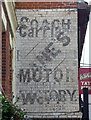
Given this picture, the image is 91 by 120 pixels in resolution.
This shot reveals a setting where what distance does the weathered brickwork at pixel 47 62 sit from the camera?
11336mm

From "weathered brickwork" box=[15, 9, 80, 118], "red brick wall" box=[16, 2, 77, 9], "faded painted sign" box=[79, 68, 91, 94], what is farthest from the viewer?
"red brick wall" box=[16, 2, 77, 9]

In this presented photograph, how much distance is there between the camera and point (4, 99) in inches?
247

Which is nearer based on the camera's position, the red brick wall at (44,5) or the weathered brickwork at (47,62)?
the weathered brickwork at (47,62)

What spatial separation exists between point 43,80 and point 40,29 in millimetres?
1857

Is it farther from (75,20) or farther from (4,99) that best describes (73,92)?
(4,99)

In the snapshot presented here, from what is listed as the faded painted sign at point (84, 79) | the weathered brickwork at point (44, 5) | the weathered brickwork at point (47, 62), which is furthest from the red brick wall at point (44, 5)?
the faded painted sign at point (84, 79)

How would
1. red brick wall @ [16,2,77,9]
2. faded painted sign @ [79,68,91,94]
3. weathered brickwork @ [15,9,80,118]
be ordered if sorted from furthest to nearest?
red brick wall @ [16,2,77,9]
faded painted sign @ [79,68,91,94]
weathered brickwork @ [15,9,80,118]

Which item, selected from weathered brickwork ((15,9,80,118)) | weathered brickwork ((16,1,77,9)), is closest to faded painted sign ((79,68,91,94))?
weathered brickwork ((15,9,80,118))

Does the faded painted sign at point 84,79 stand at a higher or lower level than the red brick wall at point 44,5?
lower

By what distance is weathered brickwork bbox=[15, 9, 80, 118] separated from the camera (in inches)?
446

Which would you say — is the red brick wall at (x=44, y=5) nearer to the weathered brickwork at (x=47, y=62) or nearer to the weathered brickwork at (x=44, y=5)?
the weathered brickwork at (x=44, y=5)

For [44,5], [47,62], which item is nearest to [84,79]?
[47,62]

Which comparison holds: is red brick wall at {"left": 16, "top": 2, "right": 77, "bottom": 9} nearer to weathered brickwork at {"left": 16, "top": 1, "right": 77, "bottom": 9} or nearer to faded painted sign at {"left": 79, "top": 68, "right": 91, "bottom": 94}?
weathered brickwork at {"left": 16, "top": 1, "right": 77, "bottom": 9}

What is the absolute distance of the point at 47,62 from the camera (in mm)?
11539
